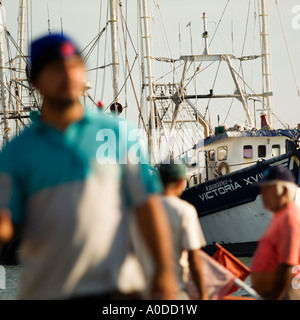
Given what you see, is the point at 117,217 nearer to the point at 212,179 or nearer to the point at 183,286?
the point at 183,286

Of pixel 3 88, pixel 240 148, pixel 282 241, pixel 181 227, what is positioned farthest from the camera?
pixel 3 88

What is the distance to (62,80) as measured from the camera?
9.48 feet

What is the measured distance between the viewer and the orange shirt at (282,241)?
487 cm

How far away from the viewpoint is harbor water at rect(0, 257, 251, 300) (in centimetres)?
1794

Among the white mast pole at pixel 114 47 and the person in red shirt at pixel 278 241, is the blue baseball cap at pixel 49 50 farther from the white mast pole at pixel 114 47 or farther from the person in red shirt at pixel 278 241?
the white mast pole at pixel 114 47

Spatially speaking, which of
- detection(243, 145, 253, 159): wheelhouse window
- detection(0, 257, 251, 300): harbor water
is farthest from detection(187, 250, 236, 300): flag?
detection(243, 145, 253, 159): wheelhouse window

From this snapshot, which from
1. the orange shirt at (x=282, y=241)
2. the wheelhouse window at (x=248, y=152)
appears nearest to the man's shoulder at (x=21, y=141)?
the orange shirt at (x=282, y=241)

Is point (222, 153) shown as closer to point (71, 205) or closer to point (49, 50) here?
point (49, 50)

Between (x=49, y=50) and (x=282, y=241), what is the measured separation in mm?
2409

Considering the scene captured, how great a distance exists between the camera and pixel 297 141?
2280 centimetres

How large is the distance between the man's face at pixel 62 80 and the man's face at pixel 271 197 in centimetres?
234

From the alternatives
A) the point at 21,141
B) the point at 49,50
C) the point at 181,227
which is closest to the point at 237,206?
the point at 181,227

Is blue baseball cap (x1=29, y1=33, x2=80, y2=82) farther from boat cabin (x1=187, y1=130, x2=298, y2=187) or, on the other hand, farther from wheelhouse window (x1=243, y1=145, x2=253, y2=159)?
wheelhouse window (x1=243, y1=145, x2=253, y2=159)
